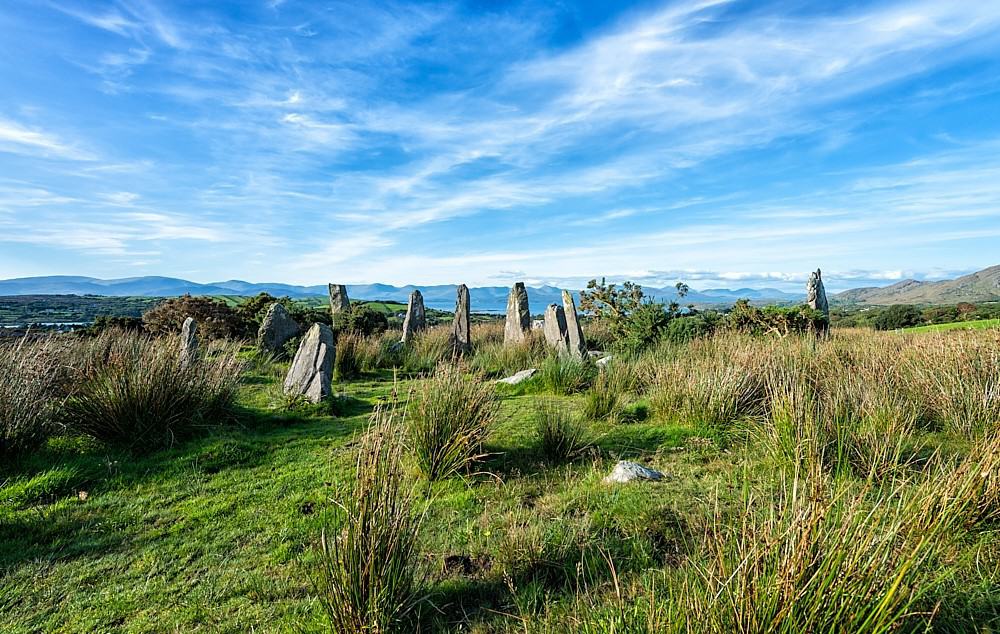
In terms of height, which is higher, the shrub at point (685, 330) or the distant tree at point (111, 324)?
the distant tree at point (111, 324)

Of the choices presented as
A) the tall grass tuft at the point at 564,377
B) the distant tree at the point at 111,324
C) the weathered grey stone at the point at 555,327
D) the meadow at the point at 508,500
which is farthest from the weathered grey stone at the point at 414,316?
the meadow at the point at 508,500

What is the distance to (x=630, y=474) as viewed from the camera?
4789mm

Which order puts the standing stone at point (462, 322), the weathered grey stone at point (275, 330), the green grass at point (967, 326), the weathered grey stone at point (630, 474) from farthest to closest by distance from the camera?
the standing stone at point (462, 322) < the weathered grey stone at point (275, 330) < the green grass at point (967, 326) < the weathered grey stone at point (630, 474)

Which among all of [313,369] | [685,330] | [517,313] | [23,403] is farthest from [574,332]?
[23,403]

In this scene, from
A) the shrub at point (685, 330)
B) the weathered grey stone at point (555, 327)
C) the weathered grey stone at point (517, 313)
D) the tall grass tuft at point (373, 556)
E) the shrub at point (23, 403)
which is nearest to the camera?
the tall grass tuft at point (373, 556)

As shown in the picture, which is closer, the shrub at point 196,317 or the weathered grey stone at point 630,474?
the weathered grey stone at point 630,474

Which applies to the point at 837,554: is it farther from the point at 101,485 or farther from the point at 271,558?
the point at 101,485

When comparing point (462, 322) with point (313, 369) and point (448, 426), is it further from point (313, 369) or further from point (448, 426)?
point (448, 426)

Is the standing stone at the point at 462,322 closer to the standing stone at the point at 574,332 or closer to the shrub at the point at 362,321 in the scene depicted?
the shrub at the point at 362,321

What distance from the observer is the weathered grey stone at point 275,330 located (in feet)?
44.0

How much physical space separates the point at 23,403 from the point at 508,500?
5648 mm

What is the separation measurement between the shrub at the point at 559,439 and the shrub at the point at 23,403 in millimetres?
5815

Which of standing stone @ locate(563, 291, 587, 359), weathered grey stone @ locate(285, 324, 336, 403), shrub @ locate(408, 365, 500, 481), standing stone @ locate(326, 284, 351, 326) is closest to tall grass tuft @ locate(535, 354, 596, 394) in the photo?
standing stone @ locate(563, 291, 587, 359)

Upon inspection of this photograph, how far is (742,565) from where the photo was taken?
79.0 inches
